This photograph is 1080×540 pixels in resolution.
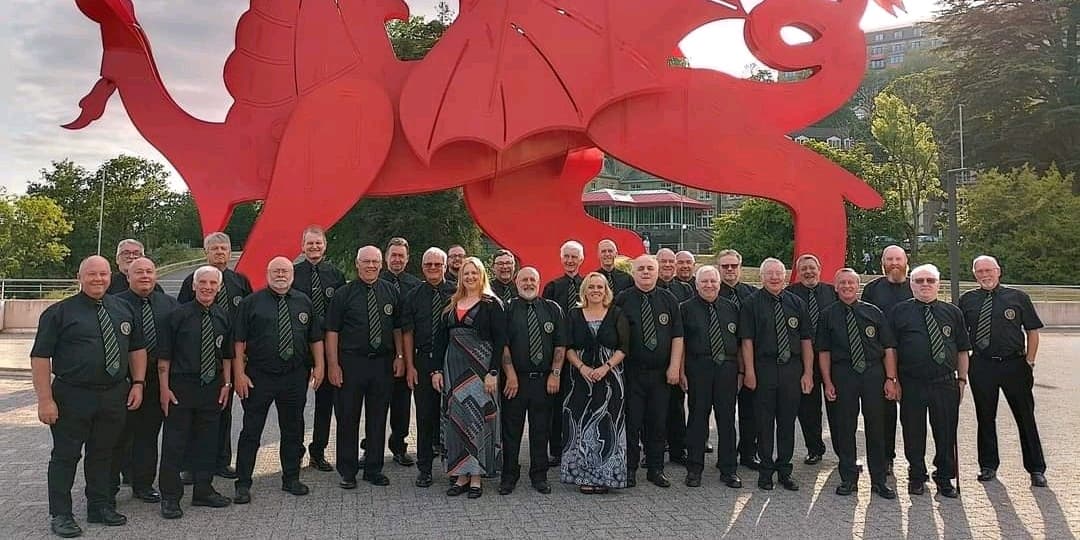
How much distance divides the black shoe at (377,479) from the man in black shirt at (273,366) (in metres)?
0.40

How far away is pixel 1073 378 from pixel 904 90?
108 feet

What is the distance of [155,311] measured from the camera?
4.09 metres

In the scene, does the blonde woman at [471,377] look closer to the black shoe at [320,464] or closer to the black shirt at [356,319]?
the black shirt at [356,319]

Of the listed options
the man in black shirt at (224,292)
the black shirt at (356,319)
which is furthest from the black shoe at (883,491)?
the man in black shirt at (224,292)

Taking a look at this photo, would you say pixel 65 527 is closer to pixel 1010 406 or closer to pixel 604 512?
pixel 604 512

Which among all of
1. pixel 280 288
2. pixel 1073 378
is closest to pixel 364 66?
pixel 280 288

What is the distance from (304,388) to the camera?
4.33m

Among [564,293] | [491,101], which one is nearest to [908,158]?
[491,101]

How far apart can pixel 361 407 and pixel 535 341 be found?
45.9 inches

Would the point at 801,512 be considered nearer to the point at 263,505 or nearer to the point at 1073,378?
the point at 263,505

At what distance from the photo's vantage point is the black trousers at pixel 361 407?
4.43m

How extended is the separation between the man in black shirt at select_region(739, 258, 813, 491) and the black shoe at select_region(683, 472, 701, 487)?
370 millimetres

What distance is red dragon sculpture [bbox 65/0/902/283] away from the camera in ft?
21.7

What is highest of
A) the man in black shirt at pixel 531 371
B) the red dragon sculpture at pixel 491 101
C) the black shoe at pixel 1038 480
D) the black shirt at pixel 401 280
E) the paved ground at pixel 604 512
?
the red dragon sculpture at pixel 491 101
